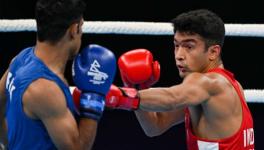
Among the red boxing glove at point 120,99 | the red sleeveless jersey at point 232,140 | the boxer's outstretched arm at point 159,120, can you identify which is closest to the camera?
the red boxing glove at point 120,99

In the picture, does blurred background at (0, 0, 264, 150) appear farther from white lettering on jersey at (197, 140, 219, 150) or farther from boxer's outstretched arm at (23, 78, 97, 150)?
boxer's outstretched arm at (23, 78, 97, 150)

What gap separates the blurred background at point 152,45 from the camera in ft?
10.2

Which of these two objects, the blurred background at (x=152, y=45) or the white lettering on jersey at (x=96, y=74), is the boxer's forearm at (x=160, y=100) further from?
the blurred background at (x=152, y=45)

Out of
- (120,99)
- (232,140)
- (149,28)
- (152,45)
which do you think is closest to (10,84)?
(120,99)

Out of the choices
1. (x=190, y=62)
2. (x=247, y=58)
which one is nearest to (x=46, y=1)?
(x=190, y=62)

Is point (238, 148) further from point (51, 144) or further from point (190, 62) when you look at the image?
point (51, 144)

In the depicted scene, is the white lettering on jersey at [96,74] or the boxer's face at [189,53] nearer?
the white lettering on jersey at [96,74]

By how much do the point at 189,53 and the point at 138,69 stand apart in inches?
7.5

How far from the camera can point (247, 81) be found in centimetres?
330

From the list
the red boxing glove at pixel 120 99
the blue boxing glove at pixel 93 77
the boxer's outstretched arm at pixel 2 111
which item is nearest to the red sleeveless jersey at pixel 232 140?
the red boxing glove at pixel 120 99

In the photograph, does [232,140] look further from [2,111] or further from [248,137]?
[2,111]

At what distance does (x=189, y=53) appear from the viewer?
6.74 ft

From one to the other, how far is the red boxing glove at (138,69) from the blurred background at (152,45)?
0.99 m

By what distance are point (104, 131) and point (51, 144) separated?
140cm
